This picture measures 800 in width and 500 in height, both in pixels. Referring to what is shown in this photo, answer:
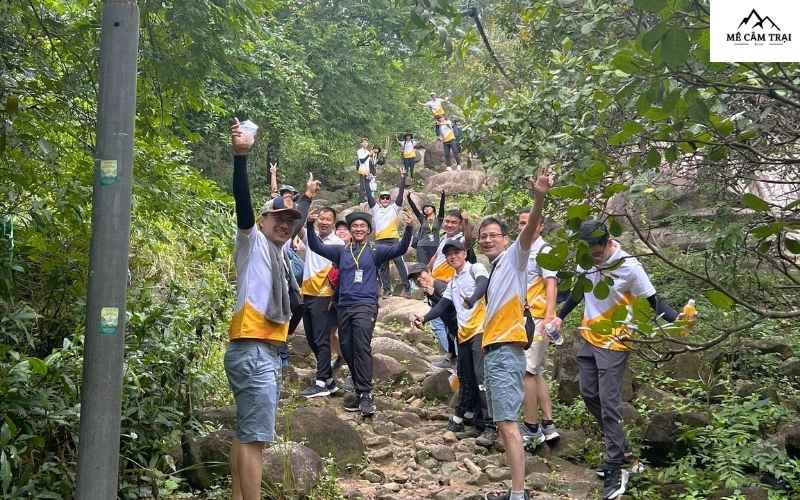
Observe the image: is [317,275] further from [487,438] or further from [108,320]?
[108,320]

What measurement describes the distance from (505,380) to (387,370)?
13.5ft

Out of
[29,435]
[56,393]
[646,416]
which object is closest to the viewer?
[29,435]

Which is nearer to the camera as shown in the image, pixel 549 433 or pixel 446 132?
pixel 549 433

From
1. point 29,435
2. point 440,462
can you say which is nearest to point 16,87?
point 29,435

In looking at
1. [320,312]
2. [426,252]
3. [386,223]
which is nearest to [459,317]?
[320,312]

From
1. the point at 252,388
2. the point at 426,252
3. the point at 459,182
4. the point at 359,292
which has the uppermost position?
the point at 459,182

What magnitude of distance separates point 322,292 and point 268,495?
3584 millimetres

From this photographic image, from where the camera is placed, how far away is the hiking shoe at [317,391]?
8.49m

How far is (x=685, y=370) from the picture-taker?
821 cm

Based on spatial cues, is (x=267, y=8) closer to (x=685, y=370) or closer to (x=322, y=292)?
(x=322, y=292)

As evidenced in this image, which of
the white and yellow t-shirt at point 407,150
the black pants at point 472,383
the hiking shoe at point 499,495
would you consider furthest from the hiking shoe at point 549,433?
the white and yellow t-shirt at point 407,150

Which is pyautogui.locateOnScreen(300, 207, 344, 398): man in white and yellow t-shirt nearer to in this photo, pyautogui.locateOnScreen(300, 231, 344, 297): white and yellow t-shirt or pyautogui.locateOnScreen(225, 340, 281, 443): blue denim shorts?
pyautogui.locateOnScreen(300, 231, 344, 297): white and yellow t-shirt

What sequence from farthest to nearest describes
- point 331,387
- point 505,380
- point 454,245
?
point 331,387 < point 454,245 < point 505,380

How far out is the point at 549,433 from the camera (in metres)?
7.00
